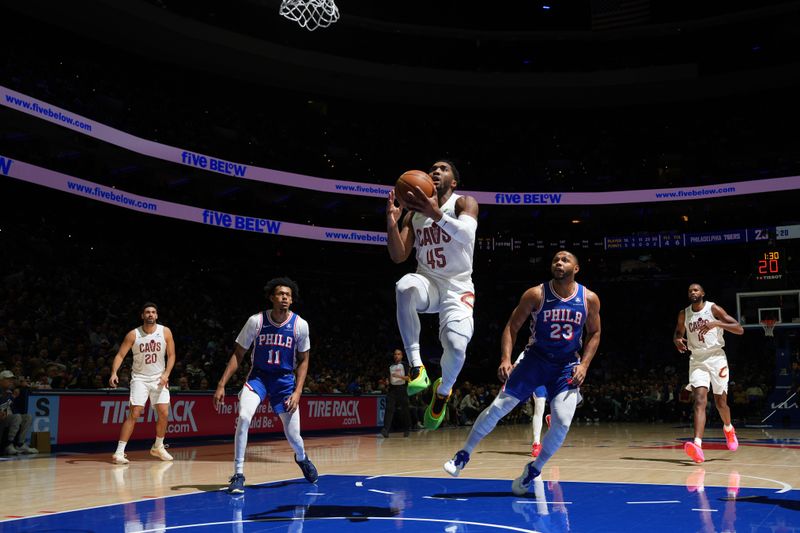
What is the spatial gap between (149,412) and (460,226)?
9742mm


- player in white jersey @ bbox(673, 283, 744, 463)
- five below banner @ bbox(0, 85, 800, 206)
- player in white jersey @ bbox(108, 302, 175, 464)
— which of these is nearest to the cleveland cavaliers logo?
player in white jersey @ bbox(108, 302, 175, 464)

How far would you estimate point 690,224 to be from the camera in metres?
31.5

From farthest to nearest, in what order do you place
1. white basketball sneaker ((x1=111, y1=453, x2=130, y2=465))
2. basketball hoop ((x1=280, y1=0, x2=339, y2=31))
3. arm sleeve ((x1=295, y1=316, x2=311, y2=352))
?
basketball hoop ((x1=280, y1=0, x2=339, y2=31)), white basketball sneaker ((x1=111, y1=453, x2=130, y2=465)), arm sleeve ((x1=295, y1=316, x2=311, y2=352))

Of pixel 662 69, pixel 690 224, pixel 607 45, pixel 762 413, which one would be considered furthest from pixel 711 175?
pixel 762 413

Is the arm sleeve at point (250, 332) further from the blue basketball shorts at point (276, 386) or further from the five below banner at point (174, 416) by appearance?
the five below banner at point (174, 416)

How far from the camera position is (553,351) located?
22.6 ft

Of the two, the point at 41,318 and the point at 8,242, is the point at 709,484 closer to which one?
the point at 41,318

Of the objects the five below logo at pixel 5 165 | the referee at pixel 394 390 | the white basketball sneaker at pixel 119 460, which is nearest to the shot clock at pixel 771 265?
the referee at pixel 394 390

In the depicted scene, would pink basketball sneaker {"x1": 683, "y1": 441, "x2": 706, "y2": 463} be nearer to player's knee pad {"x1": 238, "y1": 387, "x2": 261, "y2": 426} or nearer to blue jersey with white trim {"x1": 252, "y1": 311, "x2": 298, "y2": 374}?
blue jersey with white trim {"x1": 252, "y1": 311, "x2": 298, "y2": 374}

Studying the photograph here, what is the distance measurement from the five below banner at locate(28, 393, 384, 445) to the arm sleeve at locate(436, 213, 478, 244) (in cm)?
863

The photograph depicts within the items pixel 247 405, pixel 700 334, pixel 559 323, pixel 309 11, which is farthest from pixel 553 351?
pixel 309 11

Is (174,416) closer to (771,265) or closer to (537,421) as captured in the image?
(537,421)

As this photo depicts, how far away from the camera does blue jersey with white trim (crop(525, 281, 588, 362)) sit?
683 centimetres

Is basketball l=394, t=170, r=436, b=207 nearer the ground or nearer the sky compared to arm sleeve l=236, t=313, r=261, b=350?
nearer the sky
